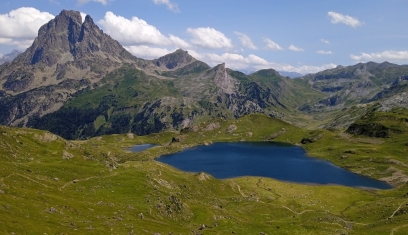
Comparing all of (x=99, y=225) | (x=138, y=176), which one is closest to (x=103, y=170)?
(x=138, y=176)

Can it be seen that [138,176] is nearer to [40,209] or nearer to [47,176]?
[47,176]

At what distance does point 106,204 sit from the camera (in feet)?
258

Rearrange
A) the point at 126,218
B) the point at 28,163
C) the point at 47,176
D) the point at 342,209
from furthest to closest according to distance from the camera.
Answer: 1. the point at 342,209
2. the point at 28,163
3. the point at 47,176
4. the point at 126,218

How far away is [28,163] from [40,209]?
41173 mm

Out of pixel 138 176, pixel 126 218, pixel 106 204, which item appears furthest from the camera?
pixel 138 176

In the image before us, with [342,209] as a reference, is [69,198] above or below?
above

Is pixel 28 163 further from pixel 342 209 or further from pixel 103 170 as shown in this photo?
pixel 342 209

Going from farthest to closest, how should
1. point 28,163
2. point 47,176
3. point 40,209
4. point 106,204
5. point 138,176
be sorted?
point 138,176
point 28,163
point 47,176
point 106,204
point 40,209

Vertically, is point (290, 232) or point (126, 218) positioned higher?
point (126, 218)

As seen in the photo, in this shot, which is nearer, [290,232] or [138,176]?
[290,232]

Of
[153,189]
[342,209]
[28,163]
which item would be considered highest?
[28,163]

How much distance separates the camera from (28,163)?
97188 mm

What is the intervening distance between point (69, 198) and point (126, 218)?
14.7 meters

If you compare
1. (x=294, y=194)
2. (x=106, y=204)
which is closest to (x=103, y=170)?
(x=106, y=204)
